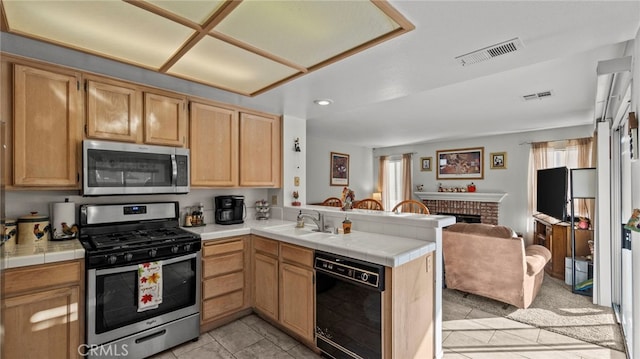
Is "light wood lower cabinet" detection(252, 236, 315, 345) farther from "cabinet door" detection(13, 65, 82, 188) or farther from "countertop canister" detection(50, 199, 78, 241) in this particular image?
"cabinet door" detection(13, 65, 82, 188)

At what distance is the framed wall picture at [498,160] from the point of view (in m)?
6.07

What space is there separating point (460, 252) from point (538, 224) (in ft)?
10.9

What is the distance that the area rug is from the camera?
2.65 metres

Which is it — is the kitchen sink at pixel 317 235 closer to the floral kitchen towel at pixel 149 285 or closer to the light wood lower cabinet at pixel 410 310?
the light wood lower cabinet at pixel 410 310

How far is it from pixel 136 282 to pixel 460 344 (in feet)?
9.05

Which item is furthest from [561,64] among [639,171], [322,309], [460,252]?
[322,309]

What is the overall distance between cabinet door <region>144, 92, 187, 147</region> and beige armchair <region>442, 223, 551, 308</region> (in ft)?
10.4

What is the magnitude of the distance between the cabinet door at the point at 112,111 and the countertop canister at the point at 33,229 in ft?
2.45

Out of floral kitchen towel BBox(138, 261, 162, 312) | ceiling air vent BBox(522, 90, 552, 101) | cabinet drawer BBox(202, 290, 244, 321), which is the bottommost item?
cabinet drawer BBox(202, 290, 244, 321)

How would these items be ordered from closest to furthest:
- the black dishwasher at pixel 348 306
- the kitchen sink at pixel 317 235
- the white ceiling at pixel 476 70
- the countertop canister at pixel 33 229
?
the white ceiling at pixel 476 70
the black dishwasher at pixel 348 306
the countertop canister at pixel 33 229
the kitchen sink at pixel 317 235

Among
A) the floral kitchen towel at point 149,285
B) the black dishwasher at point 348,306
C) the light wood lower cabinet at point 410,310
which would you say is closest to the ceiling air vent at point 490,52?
the light wood lower cabinet at point 410,310

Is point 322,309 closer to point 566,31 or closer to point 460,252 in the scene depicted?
point 460,252

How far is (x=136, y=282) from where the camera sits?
2.24 meters

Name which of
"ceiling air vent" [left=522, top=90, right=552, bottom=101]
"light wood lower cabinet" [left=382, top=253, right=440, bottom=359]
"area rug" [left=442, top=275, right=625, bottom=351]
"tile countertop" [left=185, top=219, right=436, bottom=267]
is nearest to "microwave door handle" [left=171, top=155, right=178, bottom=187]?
"tile countertop" [left=185, top=219, right=436, bottom=267]
